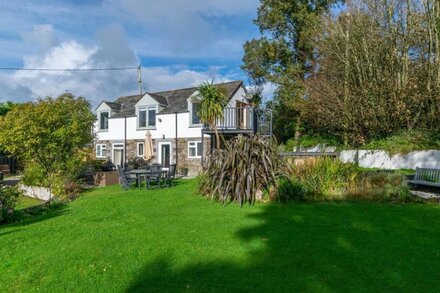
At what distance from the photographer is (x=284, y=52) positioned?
23.3 meters

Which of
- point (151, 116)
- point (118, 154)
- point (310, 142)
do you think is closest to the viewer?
point (310, 142)

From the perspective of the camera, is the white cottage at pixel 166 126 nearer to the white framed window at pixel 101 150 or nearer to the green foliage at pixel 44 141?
the white framed window at pixel 101 150

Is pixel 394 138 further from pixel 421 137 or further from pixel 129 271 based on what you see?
pixel 129 271

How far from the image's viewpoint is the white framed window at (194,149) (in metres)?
23.1

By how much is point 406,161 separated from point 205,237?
12579mm

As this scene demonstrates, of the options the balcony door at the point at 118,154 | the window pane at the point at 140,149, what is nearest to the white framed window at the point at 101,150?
the balcony door at the point at 118,154

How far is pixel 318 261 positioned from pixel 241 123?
1654 cm

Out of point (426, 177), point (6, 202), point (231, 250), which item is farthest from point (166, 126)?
point (231, 250)

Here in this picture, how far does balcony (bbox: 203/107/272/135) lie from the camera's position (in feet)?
64.5

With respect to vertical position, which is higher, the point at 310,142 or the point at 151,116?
the point at 151,116

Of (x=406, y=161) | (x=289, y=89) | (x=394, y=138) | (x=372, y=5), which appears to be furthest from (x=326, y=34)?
(x=406, y=161)

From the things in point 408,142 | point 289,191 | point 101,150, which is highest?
point 408,142

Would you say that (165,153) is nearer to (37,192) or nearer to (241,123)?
(241,123)

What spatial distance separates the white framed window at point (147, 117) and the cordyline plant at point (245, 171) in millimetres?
15515
